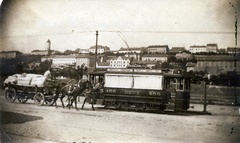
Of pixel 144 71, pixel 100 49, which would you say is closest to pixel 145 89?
pixel 144 71

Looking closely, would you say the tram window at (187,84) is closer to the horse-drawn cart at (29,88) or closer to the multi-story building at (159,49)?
the multi-story building at (159,49)

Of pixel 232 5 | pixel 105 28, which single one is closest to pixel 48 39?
pixel 105 28

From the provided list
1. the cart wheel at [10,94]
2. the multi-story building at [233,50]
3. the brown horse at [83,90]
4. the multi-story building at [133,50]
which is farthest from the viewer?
the cart wheel at [10,94]

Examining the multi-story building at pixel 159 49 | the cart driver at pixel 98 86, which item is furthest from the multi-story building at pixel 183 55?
the cart driver at pixel 98 86

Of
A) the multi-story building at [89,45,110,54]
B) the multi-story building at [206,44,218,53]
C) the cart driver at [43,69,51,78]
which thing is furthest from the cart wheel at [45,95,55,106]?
the multi-story building at [206,44,218,53]

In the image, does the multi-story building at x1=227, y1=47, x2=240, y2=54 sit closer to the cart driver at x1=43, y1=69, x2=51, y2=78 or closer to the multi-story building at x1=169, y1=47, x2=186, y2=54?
the multi-story building at x1=169, y1=47, x2=186, y2=54

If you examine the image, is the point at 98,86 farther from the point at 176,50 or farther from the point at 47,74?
the point at 176,50
